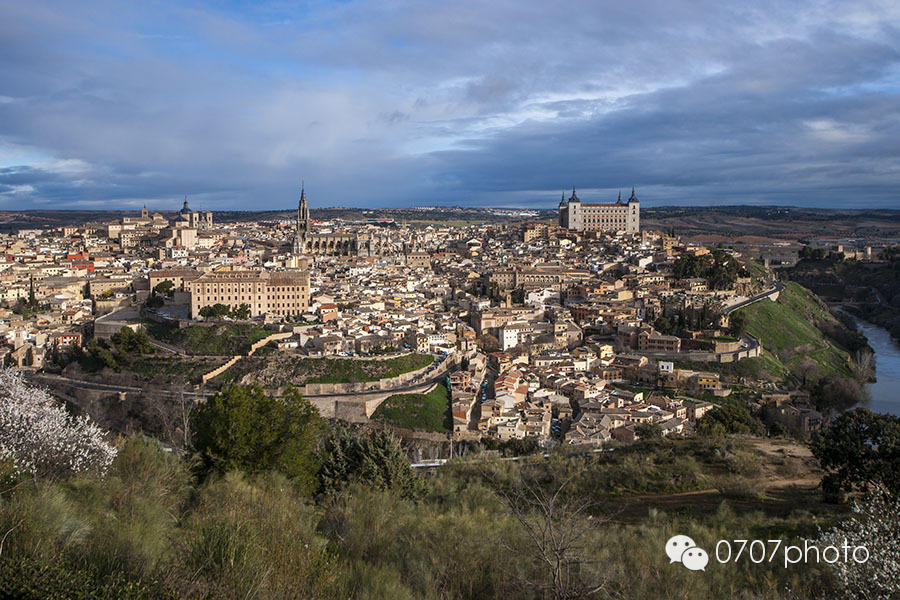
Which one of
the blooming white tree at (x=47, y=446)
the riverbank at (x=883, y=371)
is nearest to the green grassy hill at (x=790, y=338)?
the riverbank at (x=883, y=371)

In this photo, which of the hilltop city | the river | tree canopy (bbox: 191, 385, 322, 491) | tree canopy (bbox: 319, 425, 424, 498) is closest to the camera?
tree canopy (bbox: 191, 385, 322, 491)

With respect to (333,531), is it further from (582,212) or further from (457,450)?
(582,212)

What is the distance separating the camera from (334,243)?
174 feet

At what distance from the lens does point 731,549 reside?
19.2ft

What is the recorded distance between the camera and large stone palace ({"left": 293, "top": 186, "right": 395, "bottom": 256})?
50.9m

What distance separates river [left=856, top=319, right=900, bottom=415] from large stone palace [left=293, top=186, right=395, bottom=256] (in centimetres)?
3275

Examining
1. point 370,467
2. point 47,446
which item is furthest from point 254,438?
point 47,446

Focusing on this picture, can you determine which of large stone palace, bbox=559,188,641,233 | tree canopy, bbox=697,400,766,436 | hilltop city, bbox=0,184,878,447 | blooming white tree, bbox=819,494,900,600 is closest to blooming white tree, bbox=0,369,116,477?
blooming white tree, bbox=819,494,900,600

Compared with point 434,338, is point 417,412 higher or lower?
lower

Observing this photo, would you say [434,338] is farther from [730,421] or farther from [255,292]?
[730,421]

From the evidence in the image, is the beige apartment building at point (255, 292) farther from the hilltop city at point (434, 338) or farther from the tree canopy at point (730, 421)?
the tree canopy at point (730, 421)

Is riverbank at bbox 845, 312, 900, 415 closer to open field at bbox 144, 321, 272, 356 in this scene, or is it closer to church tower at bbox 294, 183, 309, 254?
open field at bbox 144, 321, 272, 356

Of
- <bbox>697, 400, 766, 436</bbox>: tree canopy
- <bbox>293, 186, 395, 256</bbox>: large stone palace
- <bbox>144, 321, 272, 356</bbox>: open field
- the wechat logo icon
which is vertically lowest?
<bbox>697, 400, 766, 436</bbox>: tree canopy

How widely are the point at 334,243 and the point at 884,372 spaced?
127ft
